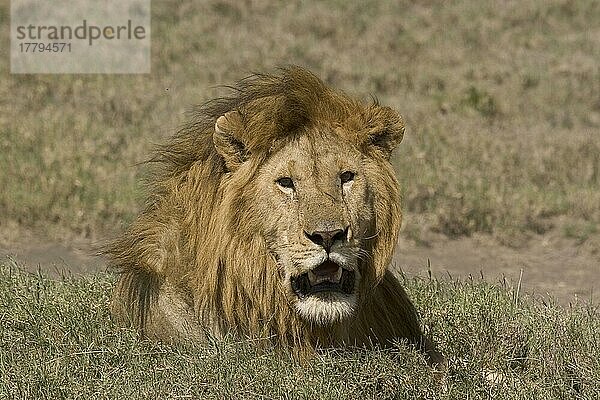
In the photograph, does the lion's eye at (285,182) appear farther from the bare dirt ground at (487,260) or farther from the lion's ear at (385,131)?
the bare dirt ground at (487,260)

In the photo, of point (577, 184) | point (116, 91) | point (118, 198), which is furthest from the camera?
point (116, 91)

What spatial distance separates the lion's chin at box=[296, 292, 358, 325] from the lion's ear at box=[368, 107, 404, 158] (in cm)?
65

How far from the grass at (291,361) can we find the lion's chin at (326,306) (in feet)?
0.74

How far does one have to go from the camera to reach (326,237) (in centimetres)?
396

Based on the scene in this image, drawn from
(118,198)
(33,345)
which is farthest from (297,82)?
(118,198)

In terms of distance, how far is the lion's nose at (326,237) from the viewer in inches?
156

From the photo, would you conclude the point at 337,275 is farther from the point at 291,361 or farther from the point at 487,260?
the point at 487,260

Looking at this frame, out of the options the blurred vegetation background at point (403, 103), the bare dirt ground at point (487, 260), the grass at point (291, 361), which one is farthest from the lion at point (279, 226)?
the blurred vegetation background at point (403, 103)

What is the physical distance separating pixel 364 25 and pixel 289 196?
10825mm

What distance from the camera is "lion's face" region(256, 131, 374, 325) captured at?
4.00 metres

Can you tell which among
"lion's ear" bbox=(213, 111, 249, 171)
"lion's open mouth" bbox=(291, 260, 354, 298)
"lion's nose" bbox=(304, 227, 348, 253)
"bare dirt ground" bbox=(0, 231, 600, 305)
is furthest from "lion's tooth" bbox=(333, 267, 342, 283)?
"bare dirt ground" bbox=(0, 231, 600, 305)

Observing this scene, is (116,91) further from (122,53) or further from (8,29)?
(8,29)

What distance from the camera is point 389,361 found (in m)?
4.35

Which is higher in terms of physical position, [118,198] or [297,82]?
[297,82]
